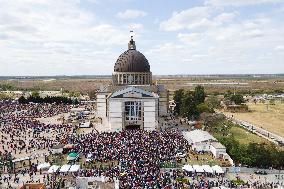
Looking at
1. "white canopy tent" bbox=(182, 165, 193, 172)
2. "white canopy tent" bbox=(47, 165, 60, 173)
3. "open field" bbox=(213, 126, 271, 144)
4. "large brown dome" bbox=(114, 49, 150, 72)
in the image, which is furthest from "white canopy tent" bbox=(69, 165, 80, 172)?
"large brown dome" bbox=(114, 49, 150, 72)

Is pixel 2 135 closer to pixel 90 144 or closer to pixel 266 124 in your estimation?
pixel 90 144

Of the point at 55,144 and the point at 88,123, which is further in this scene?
the point at 88,123

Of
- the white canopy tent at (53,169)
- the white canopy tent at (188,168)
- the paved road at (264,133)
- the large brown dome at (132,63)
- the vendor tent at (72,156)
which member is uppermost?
the large brown dome at (132,63)

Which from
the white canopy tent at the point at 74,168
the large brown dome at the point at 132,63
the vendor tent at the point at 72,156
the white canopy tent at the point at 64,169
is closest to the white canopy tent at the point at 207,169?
the white canopy tent at the point at 74,168

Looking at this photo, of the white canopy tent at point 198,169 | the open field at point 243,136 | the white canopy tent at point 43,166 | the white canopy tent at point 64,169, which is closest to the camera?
the white canopy tent at point 64,169

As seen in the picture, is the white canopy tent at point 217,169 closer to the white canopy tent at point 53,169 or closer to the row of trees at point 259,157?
the row of trees at point 259,157

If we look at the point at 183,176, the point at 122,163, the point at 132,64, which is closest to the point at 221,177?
the point at 183,176
